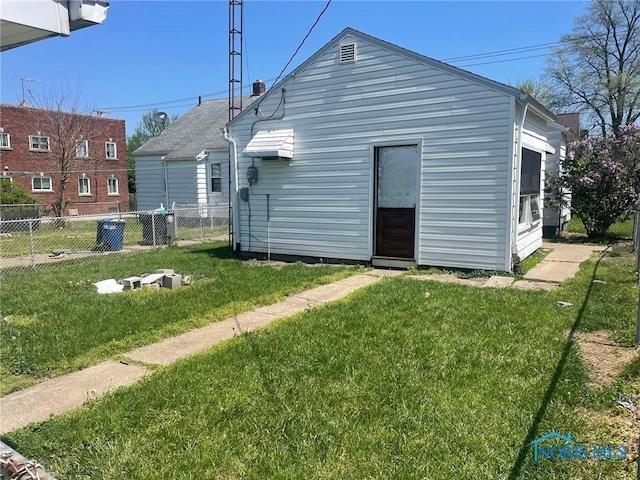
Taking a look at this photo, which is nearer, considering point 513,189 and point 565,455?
point 565,455

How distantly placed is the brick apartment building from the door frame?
19.2 meters

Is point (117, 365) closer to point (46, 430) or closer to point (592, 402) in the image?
point (46, 430)

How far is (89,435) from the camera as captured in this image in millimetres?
2959

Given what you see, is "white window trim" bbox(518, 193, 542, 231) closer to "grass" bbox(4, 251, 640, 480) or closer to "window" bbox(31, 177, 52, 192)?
"grass" bbox(4, 251, 640, 480)

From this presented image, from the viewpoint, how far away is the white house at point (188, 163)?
1964 cm

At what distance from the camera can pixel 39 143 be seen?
1033 inches

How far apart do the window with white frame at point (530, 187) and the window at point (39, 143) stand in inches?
1049

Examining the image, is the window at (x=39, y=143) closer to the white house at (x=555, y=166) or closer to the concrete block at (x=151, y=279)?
the concrete block at (x=151, y=279)

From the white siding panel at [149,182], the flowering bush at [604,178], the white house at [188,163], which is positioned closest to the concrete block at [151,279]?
the flowering bush at [604,178]

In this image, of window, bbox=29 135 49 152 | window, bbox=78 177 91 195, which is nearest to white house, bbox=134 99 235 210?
window, bbox=78 177 91 195

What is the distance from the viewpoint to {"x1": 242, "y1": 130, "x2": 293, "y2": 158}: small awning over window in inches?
374

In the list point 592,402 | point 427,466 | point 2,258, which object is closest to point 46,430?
point 427,466

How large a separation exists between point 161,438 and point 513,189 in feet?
22.6

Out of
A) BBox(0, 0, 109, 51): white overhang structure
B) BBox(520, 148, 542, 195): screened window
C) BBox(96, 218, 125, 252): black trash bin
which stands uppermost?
BBox(0, 0, 109, 51): white overhang structure
